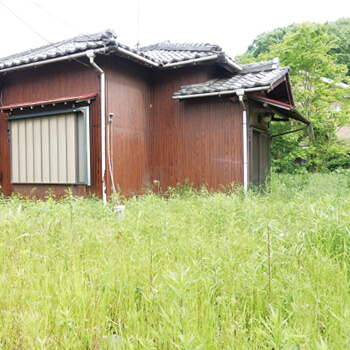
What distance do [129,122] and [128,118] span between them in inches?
3.4

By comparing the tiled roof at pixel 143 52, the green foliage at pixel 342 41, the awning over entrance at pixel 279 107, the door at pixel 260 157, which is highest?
the green foliage at pixel 342 41

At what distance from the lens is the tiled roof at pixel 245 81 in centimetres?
612

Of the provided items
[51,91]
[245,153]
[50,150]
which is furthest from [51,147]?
[245,153]

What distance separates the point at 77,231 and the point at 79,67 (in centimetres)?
442

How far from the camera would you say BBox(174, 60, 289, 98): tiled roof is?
6121 millimetres

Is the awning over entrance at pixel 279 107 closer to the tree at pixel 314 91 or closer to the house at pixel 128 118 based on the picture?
the house at pixel 128 118

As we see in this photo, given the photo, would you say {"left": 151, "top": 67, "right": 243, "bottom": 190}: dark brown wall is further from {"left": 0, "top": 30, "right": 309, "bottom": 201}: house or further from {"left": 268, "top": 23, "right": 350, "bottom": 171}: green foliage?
{"left": 268, "top": 23, "right": 350, "bottom": 171}: green foliage

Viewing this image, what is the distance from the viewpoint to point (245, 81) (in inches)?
253

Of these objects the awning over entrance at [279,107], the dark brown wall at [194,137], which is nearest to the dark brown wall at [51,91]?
the dark brown wall at [194,137]

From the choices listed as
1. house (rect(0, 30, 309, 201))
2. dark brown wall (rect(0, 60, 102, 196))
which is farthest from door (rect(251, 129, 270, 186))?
dark brown wall (rect(0, 60, 102, 196))

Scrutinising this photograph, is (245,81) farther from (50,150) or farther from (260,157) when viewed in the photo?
(50,150)

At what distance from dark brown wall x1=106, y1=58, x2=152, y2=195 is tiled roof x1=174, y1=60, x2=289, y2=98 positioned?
3.05 feet

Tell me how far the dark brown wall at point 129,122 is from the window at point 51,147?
22.6 inches

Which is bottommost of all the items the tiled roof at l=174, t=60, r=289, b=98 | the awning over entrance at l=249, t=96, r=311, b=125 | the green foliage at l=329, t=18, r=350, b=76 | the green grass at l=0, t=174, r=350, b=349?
the green grass at l=0, t=174, r=350, b=349
